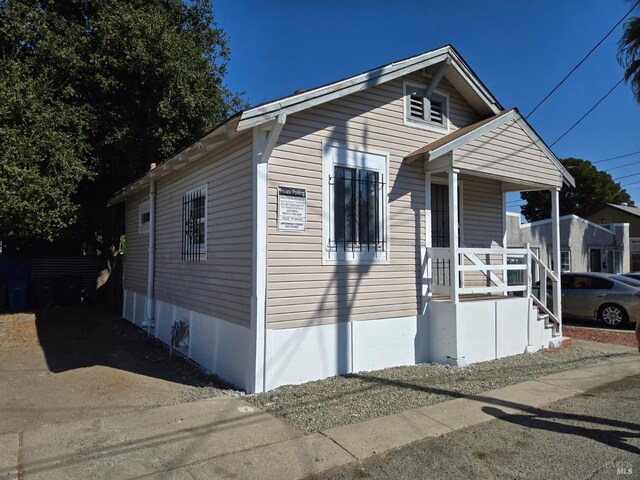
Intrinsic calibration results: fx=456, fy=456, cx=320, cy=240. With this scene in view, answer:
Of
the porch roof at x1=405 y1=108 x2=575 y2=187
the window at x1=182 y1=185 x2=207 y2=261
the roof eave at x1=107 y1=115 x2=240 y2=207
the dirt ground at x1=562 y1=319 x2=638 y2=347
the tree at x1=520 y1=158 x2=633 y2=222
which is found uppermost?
the tree at x1=520 y1=158 x2=633 y2=222

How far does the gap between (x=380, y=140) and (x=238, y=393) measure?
4.27 metres

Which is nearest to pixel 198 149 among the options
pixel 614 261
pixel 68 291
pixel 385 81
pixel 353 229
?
pixel 353 229

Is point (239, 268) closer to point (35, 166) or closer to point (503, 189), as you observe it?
point (503, 189)

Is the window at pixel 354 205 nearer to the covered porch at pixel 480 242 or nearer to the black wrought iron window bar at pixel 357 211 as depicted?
the black wrought iron window bar at pixel 357 211

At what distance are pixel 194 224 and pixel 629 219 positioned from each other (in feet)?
116

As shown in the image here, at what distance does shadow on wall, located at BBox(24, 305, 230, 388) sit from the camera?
6981 millimetres

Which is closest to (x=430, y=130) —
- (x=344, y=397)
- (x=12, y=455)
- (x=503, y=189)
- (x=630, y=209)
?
(x=503, y=189)

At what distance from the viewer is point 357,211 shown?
689 cm

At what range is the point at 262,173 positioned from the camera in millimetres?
5840

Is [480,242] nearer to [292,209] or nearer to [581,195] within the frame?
[292,209]

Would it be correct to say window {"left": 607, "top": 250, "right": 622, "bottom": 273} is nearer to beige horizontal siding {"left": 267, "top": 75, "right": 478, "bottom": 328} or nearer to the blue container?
beige horizontal siding {"left": 267, "top": 75, "right": 478, "bottom": 328}

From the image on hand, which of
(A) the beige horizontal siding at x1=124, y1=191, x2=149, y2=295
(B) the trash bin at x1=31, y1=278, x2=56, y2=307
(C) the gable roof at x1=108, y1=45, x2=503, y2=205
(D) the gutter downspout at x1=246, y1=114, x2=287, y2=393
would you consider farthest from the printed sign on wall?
(B) the trash bin at x1=31, y1=278, x2=56, y2=307
